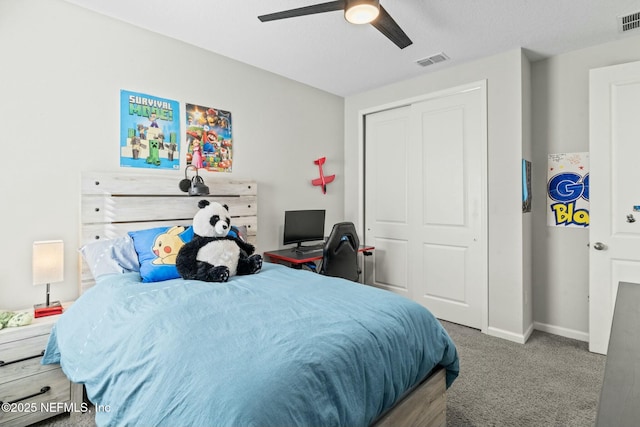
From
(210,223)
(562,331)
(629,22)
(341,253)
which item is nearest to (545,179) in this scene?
(629,22)

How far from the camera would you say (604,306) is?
2643 mm

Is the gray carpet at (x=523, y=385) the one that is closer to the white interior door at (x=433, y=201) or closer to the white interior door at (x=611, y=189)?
the white interior door at (x=611, y=189)

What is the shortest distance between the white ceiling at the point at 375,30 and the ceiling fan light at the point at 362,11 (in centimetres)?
55

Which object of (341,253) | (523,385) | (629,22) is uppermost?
(629,22)

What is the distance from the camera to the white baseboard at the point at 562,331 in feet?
9.68

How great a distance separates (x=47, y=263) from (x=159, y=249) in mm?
→ 615

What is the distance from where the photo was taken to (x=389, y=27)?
1.98m

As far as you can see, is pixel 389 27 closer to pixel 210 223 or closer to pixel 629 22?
pixel 210 223

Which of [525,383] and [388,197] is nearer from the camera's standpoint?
[525,383]

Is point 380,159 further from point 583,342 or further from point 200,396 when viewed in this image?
point 200,396

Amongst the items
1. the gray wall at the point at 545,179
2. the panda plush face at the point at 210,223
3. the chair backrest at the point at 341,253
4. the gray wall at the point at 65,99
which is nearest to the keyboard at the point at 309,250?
the chair backrest at the point at 341,253

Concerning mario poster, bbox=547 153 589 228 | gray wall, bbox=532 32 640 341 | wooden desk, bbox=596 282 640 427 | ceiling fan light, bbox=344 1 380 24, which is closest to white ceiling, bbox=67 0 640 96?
gray wall, bbox=532 32 640 341

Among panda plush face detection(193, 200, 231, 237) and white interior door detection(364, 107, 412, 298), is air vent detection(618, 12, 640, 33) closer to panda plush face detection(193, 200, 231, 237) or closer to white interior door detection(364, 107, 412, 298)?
white interior door detection(364, 107, 412, 298)

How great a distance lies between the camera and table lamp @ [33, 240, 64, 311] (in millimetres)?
1955
